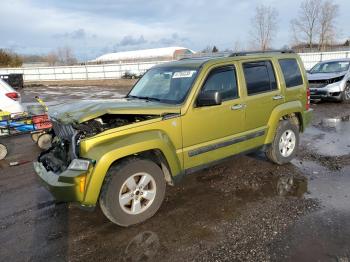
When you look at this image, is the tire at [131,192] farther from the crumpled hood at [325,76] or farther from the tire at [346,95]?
the tire at [346,95]

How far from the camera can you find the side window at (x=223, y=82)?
4.84 metres

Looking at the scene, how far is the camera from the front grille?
4.23 m

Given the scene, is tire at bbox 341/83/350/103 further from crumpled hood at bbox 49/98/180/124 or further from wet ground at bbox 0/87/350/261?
crumpled hood at bbox 49/98/180/124

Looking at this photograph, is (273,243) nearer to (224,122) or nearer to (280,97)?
(224,122)

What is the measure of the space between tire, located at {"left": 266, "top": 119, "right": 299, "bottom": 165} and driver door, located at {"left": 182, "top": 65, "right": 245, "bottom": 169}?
102 centimetres

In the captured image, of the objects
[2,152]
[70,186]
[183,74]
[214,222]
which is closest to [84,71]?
Answer: [2,152]

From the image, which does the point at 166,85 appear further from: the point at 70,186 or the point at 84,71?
the point at 84,71

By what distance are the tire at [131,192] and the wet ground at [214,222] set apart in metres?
0.15

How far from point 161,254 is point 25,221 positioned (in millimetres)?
2046

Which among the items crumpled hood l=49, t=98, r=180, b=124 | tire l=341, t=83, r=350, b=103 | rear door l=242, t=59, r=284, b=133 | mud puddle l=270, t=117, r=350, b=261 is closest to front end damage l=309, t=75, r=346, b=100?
tire l=341, t=83, r=350, b=103

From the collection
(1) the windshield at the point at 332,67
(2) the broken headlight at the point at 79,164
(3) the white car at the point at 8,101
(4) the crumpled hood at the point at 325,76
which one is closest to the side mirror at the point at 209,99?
(2) the broken headlight at the point at 79,164

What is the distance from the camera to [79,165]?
12.4 feet

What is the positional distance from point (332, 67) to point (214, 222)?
12823mm

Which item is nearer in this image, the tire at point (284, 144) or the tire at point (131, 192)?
the tire at point (131, 192)
